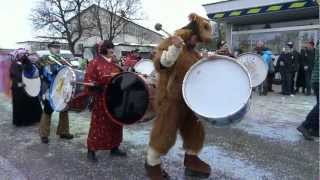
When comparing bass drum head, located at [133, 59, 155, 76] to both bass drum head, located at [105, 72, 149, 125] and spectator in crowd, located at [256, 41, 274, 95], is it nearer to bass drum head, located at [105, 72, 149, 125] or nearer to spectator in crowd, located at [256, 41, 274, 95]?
bass drum head, located at [105, 72, 149, 125]

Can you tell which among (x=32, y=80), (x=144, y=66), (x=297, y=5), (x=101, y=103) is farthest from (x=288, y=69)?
(x=101, y=103)

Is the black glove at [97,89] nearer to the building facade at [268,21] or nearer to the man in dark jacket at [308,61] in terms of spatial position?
the man in dark jacket at [308,61]

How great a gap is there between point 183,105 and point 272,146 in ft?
7.81

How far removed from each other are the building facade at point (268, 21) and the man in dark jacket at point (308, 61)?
5.54 ft

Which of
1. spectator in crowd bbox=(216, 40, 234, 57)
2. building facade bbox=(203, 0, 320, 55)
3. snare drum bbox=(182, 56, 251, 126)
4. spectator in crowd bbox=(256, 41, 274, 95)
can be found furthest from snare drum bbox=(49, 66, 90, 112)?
building facade bbox=(203, 0, 320, 55)

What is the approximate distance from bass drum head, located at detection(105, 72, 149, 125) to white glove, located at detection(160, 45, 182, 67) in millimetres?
847

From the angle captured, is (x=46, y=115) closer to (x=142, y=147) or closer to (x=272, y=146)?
(x=142, y=147)

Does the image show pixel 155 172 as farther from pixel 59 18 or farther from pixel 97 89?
pixel 59 18

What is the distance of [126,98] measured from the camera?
5.32 metres

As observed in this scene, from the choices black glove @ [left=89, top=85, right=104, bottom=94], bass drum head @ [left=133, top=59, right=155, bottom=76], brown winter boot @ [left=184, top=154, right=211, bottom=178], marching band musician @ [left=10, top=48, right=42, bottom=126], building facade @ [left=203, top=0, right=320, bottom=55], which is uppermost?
building facade @ [left=203, top=0, right=320, bottom=55]

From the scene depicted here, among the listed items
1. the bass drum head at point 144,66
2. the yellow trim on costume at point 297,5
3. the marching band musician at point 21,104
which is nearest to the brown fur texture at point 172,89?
the marching band musician at point 21,104

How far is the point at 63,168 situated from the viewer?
17.9 feet

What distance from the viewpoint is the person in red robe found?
552 cm

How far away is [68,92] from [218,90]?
2.35 m
